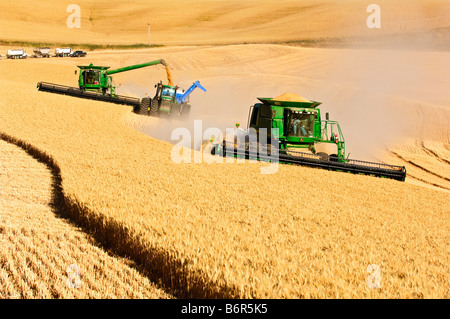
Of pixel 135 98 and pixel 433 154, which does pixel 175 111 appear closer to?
pixel 135 98

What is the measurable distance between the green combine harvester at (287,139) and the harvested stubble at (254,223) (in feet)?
2.60

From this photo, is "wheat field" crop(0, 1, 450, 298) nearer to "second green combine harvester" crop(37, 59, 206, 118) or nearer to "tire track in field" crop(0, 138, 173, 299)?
"tire track in field" crop(0, 138, 173, 299)

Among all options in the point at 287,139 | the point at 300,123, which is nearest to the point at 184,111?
the point at 287,139

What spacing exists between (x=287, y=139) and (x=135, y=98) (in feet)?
44.0

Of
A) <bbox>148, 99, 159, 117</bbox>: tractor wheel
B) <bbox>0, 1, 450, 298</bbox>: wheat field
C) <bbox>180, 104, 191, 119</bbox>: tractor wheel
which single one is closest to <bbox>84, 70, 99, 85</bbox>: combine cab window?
<bbox>0, 1, 450, 298</bbox>: wheat field

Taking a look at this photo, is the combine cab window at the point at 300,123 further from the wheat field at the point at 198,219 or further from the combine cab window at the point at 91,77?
the combine cab window at the point at 91,77

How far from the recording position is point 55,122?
17250mm

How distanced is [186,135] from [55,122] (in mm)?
5768

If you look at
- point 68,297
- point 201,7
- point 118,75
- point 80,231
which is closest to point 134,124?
point 80,231

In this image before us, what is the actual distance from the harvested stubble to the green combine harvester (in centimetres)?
79

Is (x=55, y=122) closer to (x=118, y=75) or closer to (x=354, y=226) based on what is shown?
(x=354, y=226)

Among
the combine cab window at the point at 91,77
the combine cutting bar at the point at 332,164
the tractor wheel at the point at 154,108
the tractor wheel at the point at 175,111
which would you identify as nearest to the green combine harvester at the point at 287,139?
the combine cutting bar at the point at 332,164

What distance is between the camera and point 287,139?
14.8 metres

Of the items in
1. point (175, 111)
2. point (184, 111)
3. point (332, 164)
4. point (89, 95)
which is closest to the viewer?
point (332, 164)
